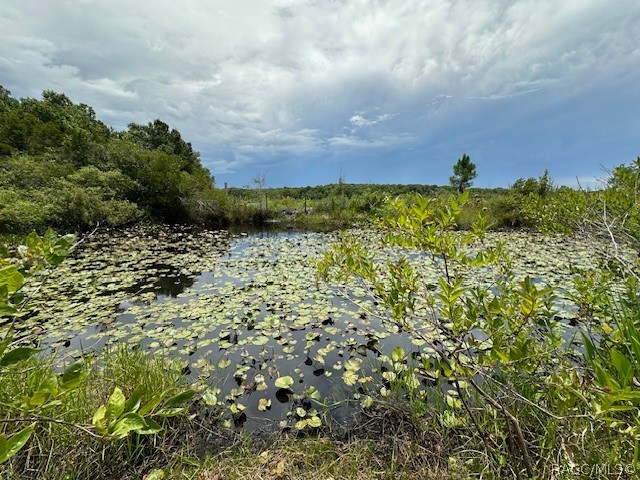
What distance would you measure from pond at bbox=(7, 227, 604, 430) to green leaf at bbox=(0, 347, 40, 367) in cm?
143

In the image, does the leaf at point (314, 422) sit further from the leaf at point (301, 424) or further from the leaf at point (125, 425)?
the leaf at point (125, 425)

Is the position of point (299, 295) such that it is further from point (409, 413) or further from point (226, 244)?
point (226, 244)

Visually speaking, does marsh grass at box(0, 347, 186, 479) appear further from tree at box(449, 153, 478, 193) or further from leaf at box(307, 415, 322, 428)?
tree at box(449, 153, 478, 193)

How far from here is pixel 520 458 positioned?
5.38ft

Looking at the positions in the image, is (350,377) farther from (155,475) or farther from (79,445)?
(79,445)

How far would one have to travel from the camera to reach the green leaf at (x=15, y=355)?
0.76m

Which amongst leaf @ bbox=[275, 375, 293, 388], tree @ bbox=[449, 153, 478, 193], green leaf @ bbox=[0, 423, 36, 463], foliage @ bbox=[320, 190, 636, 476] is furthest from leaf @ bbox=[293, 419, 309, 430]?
tree @ bbox=[449, 153, 478, 193]

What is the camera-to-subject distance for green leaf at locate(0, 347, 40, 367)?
2.49 ft

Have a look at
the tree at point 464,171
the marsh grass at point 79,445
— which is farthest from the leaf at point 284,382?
the tree at point 464,171

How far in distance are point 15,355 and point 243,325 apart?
3.05 metres

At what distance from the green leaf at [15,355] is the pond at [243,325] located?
1.43 metres

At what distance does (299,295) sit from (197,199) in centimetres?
1173

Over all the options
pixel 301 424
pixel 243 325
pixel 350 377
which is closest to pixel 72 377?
pixel 301 424

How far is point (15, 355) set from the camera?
79 centimetres
